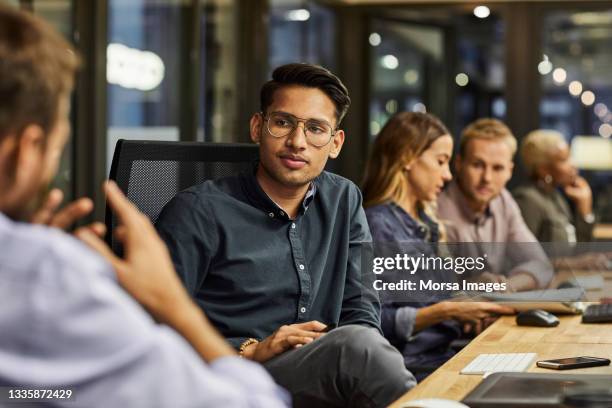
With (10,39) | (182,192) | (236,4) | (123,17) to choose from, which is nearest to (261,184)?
(182,192)

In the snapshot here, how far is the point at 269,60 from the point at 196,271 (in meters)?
5.15

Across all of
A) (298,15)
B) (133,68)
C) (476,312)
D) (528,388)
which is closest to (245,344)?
(528,388)

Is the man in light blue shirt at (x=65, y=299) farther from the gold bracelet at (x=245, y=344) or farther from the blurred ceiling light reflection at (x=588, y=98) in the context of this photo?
the blurred ceiling light reflection at (x=588, y=98)

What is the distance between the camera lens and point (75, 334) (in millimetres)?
957

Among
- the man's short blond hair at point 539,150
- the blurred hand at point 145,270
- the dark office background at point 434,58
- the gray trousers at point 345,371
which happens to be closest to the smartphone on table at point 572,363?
the gray trousers at point 345,371

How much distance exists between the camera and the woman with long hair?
2877mm

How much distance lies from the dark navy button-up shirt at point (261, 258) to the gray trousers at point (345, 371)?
1.08 ft

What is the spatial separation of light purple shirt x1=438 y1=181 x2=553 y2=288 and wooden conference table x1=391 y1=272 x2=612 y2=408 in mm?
733

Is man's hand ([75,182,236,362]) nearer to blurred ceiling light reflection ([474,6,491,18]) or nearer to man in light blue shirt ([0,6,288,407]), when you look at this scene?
man in light blue shirt ([0,6,288,407])

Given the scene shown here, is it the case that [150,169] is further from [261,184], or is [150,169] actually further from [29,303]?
[29,303]

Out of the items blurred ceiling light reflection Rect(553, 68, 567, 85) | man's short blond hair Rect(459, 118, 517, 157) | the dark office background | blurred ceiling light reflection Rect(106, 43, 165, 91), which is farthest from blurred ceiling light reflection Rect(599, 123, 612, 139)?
man's short blond hair Rect(459, 118, 517, 157)

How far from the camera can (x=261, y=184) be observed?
236cm

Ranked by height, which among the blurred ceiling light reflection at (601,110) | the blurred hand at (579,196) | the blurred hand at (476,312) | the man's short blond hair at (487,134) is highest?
the blurred ceiling light reflection at (601,110)

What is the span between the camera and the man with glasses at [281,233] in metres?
2.20
